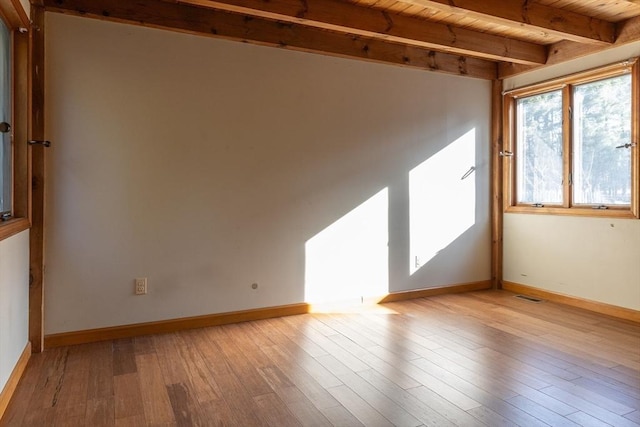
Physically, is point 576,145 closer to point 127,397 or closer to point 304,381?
Result: point 304,381

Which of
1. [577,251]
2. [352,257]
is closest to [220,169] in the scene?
[352,257]

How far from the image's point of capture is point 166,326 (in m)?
3.12

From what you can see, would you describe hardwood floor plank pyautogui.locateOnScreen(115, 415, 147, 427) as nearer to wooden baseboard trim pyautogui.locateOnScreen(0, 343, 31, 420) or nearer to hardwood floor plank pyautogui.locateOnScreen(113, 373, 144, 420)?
hardwood floor plank pyautogui.locateOnScreen(113, 373, 144, 420)

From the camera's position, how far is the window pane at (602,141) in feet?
11.4

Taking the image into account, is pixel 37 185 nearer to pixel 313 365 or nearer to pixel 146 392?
pixel 146 392

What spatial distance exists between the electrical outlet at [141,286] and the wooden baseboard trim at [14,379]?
70cm

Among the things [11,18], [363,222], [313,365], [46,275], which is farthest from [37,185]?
[363,222]

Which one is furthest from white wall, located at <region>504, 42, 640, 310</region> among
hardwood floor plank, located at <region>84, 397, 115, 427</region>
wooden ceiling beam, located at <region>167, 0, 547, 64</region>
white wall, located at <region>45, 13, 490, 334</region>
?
hardwood floor plank, located at <region>84, 397, 115, 427</region>

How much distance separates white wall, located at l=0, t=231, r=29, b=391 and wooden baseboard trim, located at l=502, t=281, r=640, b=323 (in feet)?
13.8

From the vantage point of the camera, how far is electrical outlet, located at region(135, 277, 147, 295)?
9.96 ft

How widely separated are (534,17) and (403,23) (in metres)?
0.95

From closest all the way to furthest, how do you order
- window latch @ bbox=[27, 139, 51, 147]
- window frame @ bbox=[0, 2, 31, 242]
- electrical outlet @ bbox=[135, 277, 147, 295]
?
window frame @ bbox=[0, 2, 31, 242]
window latch @ bbox=[27, 139, 51, 147]
electrical outlet @ bbox=[135, 277, 147, 295]

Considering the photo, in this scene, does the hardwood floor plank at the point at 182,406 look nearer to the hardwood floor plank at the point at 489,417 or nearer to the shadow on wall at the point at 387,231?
the hardwood floor plank at the point at 489,417

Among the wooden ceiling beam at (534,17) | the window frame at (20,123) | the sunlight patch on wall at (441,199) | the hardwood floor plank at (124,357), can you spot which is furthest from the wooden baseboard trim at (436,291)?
the window frame at (20,123)
